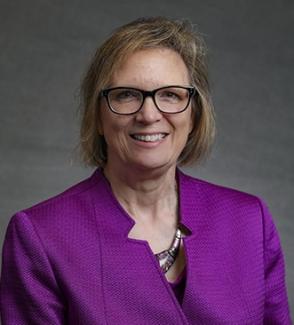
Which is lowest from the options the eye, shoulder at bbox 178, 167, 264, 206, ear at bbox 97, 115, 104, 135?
shoulder at bbox 178, 167, 264, 206

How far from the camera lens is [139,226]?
2027 millimetres

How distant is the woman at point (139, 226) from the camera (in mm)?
1899

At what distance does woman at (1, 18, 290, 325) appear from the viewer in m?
1.90

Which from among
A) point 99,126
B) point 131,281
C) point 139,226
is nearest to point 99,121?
point 99,126

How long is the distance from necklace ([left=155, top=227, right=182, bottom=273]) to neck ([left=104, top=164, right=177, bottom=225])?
2.3 inches

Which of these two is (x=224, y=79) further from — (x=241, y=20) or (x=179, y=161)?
(x=179, y=161)

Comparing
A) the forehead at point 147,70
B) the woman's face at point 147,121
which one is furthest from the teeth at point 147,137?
the forehead at point 147,70

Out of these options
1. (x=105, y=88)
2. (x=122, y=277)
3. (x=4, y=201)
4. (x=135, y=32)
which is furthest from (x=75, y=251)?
(x=4, y=201)

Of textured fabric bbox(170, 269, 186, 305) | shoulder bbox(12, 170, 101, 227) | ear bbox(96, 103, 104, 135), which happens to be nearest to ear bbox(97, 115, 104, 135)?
ear bbox(96, 103, 104, 135)

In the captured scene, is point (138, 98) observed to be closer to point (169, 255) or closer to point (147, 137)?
point (147, 137)

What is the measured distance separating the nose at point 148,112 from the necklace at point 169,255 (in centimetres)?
30

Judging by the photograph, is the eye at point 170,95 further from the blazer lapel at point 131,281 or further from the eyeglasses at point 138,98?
the blazer lapel at point 131,281

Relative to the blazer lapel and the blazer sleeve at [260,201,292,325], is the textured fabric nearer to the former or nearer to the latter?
the blazer lapel

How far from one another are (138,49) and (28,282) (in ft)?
1.86
